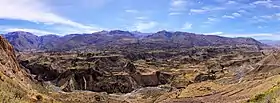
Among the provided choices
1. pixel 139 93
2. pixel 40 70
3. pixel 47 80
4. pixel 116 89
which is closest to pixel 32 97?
pixel 139 93

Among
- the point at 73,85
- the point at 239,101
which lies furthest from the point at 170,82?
the point at 239,101

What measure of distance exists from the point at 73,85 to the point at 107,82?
7.25m

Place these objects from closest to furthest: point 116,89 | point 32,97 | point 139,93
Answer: point 32,97 → point 139,93 → point 116,89

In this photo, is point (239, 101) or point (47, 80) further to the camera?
point (47, 80)

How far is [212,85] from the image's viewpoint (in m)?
59.7

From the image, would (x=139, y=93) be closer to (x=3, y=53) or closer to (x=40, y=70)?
(x=3, y=53)

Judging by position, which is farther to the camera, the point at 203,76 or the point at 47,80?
the point at 47,80

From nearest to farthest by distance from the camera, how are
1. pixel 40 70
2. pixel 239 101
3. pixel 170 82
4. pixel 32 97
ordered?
pixel 32 97 → pixel 239 101 → pixel 170 82 → pixel 40 70

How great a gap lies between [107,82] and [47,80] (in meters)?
21.7

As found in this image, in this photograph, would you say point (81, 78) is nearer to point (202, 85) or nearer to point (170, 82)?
point (170, 82)

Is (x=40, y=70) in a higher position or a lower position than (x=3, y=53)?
lower

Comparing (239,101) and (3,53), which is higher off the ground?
(3,53)

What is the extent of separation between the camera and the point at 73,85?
295 ft

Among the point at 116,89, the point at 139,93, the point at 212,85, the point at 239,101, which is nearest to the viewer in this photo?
the point at 239,101
